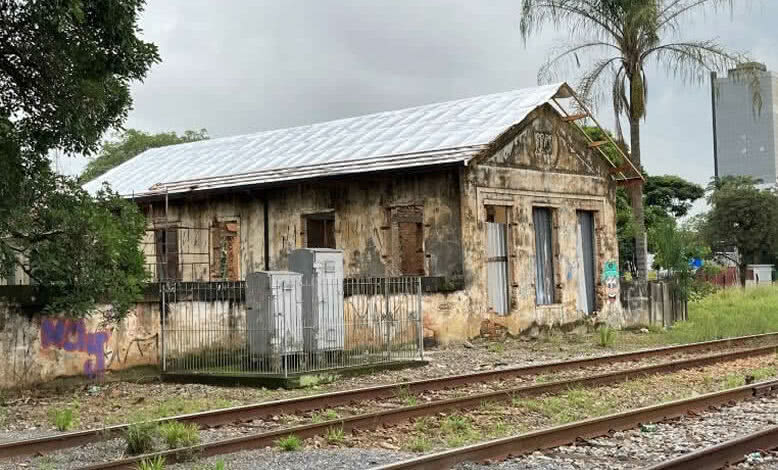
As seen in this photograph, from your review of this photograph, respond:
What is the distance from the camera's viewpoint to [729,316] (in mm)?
27156

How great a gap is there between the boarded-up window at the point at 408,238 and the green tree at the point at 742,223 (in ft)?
150

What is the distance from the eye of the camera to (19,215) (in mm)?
12703

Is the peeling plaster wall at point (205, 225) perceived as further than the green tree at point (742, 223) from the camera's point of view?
No

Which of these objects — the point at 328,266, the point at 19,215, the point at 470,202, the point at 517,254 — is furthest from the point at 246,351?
the point at 517,254

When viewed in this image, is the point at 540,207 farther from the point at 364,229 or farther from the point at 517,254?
the point at 364,229

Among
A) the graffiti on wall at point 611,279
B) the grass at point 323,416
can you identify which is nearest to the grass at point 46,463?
the grass at point 323,416

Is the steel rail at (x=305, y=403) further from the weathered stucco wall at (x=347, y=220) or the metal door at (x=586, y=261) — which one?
the metal door at (x=586, y=261)

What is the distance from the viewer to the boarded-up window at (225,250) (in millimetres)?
24859

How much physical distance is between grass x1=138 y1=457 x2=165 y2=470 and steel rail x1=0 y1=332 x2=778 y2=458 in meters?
1.48

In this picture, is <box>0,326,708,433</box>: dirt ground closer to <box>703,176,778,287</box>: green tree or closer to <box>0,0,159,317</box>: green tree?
<box>0,0,159,317</box>: green tree

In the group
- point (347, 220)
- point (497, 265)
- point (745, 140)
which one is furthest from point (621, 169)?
point (745, 140)

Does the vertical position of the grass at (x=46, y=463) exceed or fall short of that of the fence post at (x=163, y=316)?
it falls short

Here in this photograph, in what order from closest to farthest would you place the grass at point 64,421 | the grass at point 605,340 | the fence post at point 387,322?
1. the grass at point 64,421
2. the fence post at point 387,322
3. the grass at point 605,340

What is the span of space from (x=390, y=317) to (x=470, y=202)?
4.78 meters
